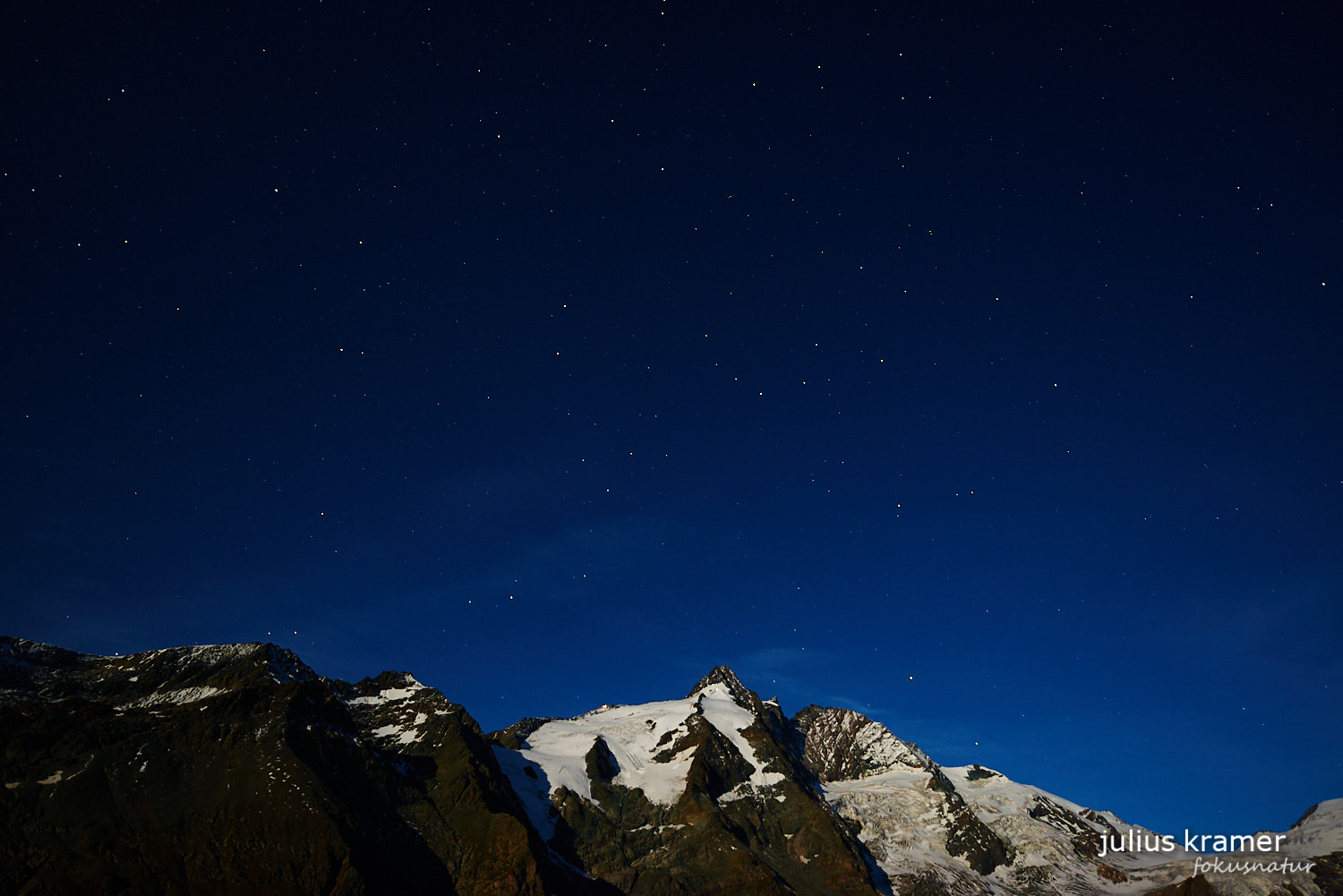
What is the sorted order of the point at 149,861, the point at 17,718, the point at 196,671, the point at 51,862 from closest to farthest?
the point at 51,862 < the point at 149,861 < the point at 17,718 < the point at 196,671

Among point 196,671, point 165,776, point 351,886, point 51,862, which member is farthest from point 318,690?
point 51,862

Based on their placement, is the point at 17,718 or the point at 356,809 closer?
the point at 17,718

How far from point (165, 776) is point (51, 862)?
87.2 feet

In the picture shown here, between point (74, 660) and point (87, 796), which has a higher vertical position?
point (74, 660)

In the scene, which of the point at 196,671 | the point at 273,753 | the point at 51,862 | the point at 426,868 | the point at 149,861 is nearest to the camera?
the point at 51,862

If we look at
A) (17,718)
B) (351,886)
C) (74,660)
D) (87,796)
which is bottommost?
(351,886)

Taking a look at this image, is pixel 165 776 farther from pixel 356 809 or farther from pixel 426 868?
pixel 426 868

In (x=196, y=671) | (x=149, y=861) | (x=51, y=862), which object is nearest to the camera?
(x=51, y=862)

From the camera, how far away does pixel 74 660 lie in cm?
18162

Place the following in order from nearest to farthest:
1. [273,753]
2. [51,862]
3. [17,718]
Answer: [51,862] → [17,718] → [273,753]

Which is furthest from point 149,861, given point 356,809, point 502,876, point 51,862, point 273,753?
point 502,876

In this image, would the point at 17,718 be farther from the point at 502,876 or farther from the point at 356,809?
the point at 502,876

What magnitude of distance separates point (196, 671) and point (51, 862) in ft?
228

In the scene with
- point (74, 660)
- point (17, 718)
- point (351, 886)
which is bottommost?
point (351, 886)
